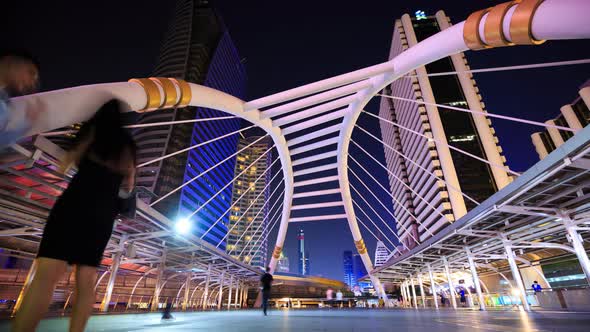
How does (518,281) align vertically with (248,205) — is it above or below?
below

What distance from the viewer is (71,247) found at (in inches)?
66.1

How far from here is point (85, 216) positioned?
1.75 metres

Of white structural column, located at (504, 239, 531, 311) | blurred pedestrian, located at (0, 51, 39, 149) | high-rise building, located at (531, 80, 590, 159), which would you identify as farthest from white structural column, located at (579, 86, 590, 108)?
blurred pedestrian, located at (0, 51, 39, 149)

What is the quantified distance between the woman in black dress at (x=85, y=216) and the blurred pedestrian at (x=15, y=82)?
0.38 metres

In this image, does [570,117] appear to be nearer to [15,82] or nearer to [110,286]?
[110,286]

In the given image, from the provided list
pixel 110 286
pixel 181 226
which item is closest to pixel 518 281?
pixel 181 226

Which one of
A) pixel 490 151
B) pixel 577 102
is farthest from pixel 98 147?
pixel 577 102

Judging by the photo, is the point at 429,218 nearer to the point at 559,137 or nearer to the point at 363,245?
the point at 559,137

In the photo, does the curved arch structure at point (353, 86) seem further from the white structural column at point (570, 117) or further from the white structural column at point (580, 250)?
the white structural column at point (570, 117)

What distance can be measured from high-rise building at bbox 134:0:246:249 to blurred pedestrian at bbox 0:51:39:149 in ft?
252

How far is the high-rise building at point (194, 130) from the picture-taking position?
7894 centimetres

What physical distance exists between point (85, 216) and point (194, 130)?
92.1 m

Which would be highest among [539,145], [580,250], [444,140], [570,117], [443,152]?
[539,145]

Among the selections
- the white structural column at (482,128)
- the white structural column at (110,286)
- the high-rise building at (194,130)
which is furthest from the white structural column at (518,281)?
the high-rise building at (194,130)
